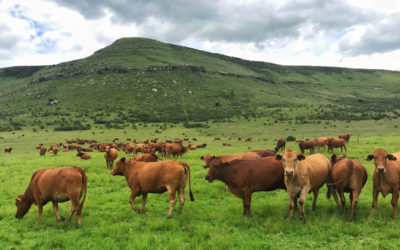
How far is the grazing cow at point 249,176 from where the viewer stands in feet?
27.8

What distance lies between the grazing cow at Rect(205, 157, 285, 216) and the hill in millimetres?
56888

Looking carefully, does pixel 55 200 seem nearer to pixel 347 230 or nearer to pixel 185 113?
pixel 347 230

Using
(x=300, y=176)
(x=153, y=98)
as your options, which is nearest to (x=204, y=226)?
(x=300, y=176)

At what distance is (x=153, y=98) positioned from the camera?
9506 cm

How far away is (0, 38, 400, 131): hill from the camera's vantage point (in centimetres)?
7219

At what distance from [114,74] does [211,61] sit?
63.2 meters

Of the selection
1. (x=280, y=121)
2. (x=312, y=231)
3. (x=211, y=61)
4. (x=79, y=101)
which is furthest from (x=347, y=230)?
(x=211, y=61)

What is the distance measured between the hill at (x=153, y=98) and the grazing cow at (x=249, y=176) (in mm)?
56888

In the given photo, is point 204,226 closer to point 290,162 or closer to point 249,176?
point 249,176

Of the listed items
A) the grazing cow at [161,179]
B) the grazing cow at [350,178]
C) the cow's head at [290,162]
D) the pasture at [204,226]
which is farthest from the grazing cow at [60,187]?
the grazing cow at [350,178]

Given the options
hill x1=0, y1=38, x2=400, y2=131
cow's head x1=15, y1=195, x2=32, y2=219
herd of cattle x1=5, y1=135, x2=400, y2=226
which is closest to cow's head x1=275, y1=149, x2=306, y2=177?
herd of cattle x1=5, y1=135, x2=400, y2=226

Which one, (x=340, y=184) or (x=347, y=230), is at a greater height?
(x=340, y=184)

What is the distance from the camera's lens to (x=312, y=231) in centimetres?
720

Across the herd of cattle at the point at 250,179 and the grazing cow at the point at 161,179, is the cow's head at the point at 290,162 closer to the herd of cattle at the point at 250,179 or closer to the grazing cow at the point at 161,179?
the herd of cattle at the point at 250,179
